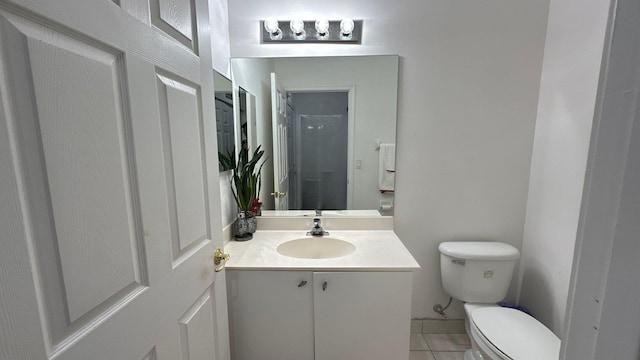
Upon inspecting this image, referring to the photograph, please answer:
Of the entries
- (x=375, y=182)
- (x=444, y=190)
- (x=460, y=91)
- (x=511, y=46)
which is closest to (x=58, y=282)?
(x=375, y=182)

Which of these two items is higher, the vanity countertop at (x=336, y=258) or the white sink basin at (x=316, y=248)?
the vanity countertop at (x=336, y=258)

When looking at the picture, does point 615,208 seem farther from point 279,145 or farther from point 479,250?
point 279,145

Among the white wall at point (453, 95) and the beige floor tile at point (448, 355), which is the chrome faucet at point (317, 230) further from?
the beige floor tile at point (448, 355)

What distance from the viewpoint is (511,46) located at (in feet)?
4.85

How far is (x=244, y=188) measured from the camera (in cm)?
145

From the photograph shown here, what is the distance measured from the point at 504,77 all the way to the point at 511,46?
0.57ft

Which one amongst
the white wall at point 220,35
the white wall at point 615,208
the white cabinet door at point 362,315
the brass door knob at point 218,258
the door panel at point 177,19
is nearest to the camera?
the white wall at point 615,208

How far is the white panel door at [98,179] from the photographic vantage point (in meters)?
0.36

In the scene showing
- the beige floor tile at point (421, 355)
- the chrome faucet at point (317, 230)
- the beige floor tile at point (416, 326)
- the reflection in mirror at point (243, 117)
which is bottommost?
the beige floor tile at point (421, 355)

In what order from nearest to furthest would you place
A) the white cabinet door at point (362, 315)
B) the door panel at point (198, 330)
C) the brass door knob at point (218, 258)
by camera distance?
1. the door panel at point (198, 330)
2. the brass door knob at point (218, 258)
3. the white cabinet door at point (362, 315)

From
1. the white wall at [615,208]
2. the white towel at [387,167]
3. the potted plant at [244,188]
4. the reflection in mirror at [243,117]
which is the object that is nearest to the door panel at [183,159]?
the potted plant at [244,188]

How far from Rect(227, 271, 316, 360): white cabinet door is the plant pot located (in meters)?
0.31

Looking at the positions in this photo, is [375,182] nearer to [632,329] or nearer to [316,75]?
[316,75]

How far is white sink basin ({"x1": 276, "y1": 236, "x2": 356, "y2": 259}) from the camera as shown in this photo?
150cm
